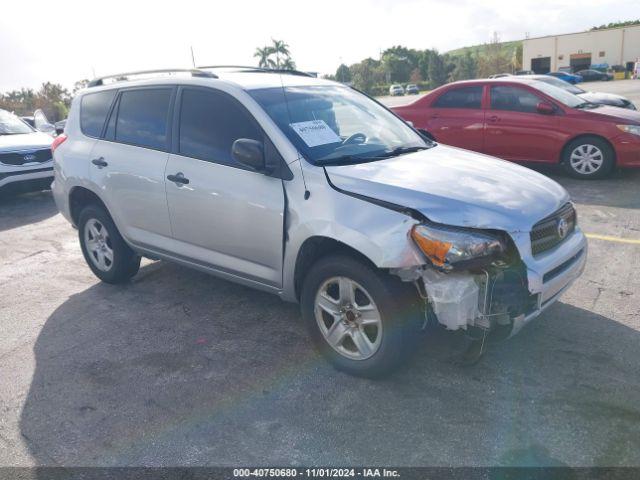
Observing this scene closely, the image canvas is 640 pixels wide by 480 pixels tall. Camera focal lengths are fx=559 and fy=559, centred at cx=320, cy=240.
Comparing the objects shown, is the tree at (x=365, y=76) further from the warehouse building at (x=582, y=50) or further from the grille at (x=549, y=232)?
the grille at (x=549, y=232)

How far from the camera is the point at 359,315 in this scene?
11.0 ft

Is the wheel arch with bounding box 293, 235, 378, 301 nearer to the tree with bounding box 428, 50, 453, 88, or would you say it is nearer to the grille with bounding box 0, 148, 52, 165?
the grille with bounding box 0, 148, 52, 165

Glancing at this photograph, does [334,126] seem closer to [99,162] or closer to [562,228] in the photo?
[562,228]

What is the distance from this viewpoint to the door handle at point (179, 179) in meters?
4.16

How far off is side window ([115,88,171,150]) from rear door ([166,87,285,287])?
200 mm

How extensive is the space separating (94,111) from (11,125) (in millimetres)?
6294

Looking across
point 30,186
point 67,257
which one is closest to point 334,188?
point 67,257

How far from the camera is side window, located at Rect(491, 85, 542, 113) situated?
28.1 feet

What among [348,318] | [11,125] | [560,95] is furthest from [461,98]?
[11,125]

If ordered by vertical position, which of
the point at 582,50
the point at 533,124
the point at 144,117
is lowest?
the point at 533,124

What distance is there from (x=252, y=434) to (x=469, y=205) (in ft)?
5.74

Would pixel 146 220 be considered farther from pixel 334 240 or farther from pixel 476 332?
pixel 476 332

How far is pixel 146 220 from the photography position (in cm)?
464

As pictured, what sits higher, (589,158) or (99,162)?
(99,162)
